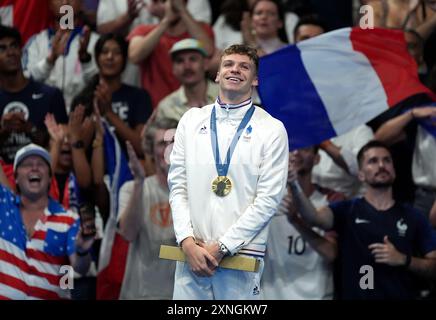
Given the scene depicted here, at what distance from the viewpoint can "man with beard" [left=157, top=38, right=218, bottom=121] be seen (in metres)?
10.0

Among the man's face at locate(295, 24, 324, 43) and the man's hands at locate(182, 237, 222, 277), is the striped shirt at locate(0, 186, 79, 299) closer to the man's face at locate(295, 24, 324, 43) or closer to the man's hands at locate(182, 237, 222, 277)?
the man's hands at locate(182, 237, 222, 277)

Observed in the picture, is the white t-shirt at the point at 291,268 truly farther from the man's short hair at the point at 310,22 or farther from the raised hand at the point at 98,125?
the man's short hair at the point at 310,22

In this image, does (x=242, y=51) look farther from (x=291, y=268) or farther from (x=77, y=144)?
(x=77, y=144)

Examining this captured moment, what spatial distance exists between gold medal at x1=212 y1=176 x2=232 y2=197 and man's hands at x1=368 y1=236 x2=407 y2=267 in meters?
2.60

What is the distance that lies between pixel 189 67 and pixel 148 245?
2103 mm

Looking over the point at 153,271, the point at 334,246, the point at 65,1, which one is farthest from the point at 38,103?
the point at 334,246

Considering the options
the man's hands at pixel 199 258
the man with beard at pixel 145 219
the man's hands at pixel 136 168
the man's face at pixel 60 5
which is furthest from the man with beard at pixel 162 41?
the man's hands at pixel 199 258

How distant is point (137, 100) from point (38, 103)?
97 centimetres

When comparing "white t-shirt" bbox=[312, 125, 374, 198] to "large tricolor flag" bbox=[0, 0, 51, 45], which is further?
"large tricolor flag" bbox=[0, 0, 51, 45]

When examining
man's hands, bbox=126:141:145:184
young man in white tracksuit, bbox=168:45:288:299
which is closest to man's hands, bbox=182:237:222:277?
young man in white tracksuit, bbox=168:45:288:299

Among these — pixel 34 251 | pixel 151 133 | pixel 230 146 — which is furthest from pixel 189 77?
pixel 230 146

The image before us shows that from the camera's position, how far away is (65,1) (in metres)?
9.93

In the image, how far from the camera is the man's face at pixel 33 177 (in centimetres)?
898
